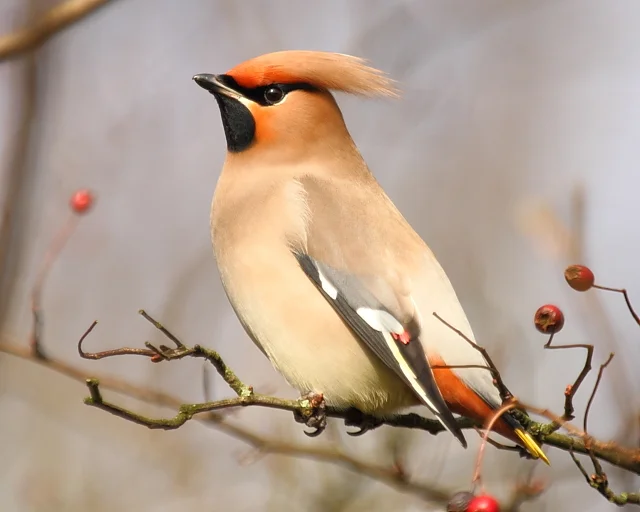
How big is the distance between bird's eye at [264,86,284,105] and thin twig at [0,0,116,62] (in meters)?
1.59

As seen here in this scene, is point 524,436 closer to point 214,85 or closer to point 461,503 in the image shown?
point 461,503

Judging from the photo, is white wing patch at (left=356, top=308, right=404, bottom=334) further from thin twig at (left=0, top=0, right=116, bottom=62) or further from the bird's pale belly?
thin twig at (left=0, top=0, right=116, bottom=62)

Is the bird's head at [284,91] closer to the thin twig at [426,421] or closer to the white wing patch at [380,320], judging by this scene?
the white wing patch at [380,320]

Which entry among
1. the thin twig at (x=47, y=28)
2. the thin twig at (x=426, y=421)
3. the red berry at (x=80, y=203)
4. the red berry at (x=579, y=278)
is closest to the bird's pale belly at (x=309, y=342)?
the thin twig at (x=426, y=421)

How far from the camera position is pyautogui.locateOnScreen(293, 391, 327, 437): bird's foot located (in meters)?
3.36

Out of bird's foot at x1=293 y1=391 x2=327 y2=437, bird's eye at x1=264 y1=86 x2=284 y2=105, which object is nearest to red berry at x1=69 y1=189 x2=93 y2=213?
bird's eye at x1=264 y1=86 x2=284 y2=105

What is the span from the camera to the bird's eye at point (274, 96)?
160 inches

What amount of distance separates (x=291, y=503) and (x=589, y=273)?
2.57 meters

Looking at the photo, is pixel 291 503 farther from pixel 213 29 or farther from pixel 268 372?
pixel 213 29

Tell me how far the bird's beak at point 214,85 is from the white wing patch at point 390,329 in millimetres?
1091

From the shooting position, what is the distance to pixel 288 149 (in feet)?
13.4

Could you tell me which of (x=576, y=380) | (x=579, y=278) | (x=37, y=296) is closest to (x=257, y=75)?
(x=37, y=296)

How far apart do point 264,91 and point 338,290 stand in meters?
0.97

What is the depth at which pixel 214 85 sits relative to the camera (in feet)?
13.1
